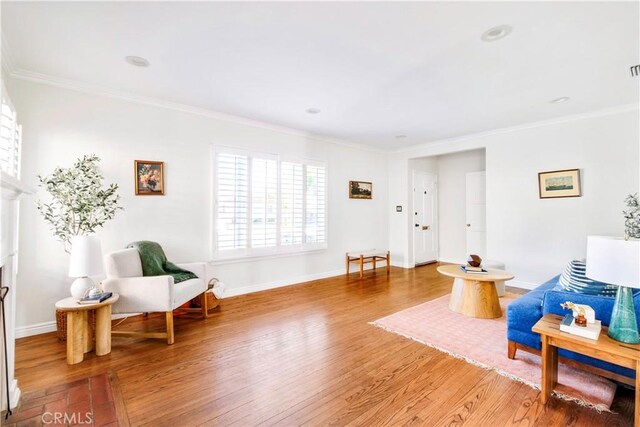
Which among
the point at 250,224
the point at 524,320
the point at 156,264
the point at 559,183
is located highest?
the point at 559,183

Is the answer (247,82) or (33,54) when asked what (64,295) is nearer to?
(33,54)

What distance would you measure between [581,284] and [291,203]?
145 inches

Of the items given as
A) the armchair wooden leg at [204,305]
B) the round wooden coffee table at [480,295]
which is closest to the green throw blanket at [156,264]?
the armchair wooden leg at [204,305]

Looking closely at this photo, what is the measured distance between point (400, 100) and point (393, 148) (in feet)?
8.96

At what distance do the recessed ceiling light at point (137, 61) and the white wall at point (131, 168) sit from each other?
883 mm

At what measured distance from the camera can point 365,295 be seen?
425 cm

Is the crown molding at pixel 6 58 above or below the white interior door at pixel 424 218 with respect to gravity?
above

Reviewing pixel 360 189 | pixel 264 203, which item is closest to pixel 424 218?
pixel 360 189

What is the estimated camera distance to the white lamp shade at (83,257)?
2.47 m

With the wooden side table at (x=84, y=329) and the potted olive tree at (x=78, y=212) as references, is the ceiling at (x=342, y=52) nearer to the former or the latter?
the potted olive tree at (x=78, y=212)

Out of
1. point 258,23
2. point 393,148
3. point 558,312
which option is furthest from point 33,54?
point 393,148

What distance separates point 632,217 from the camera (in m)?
3.54

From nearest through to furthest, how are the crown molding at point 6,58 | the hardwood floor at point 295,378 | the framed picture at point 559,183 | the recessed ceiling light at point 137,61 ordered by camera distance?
the hardwood floor at point 295,378
the crown molding at point 6,58
the recessed ceiling light at point 137,61
the framed picture at point 559,183

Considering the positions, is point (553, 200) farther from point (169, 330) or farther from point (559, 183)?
point (169, 330)
